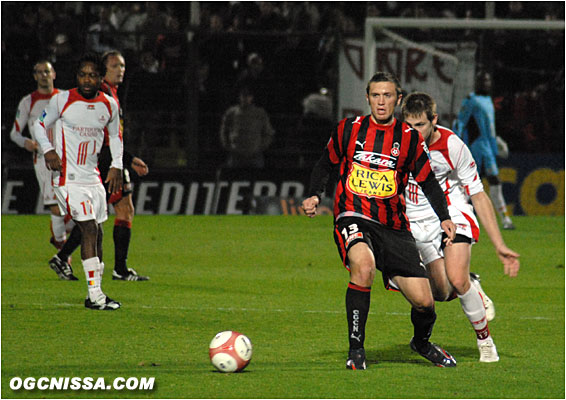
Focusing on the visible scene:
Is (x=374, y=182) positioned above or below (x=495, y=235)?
above

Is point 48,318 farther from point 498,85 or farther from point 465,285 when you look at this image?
point 498,85

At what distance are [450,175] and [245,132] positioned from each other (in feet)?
37.0

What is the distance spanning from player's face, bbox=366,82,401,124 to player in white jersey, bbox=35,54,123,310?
2.85m

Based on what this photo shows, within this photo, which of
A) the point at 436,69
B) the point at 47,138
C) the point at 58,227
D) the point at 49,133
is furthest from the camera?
the point at 436,69

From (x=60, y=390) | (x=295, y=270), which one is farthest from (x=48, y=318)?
(x=295, y=270)

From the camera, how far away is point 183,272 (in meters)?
11.3

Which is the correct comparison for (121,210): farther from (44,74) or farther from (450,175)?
(450,175)

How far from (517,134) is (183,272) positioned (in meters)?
9.56

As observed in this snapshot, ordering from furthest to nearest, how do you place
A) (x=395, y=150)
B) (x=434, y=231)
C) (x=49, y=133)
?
(x=49, y=133) → (x=434, y=231) → (x=395, y=150)

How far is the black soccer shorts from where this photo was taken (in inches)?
246

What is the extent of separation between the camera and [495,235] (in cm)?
626

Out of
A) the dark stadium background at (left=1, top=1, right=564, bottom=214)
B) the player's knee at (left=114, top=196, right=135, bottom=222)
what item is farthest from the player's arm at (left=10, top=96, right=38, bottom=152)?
the dark stadium background at (left=1, top=1, right=564, bottom=214)

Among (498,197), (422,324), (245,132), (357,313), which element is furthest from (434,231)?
(245,132)

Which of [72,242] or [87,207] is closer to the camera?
[87,207]
